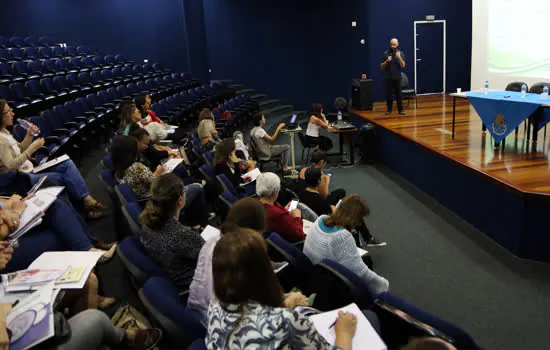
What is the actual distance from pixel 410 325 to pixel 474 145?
443 cm

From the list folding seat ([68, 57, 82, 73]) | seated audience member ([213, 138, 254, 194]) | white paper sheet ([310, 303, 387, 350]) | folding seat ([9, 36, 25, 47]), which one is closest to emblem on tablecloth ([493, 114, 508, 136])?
seated audience member ([213, 138, 254, 194])

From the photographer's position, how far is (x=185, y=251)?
7.59ft

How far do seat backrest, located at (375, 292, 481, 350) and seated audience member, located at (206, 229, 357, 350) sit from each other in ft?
1.92

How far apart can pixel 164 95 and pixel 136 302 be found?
7.20 meters

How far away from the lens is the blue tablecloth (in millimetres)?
5125

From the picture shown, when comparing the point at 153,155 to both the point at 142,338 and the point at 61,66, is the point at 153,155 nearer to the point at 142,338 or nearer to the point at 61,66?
the point at 142,338

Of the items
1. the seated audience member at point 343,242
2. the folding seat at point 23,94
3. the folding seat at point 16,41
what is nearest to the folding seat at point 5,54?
the folding seat at point 16,41

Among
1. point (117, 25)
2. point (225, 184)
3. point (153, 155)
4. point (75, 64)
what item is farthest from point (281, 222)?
point (117, 25)

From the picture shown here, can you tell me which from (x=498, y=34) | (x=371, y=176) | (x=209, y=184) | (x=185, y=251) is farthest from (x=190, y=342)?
(x=498, y=34)

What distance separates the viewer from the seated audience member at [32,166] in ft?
11.6

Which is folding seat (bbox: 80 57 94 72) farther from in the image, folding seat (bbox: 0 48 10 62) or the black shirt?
the black shirt

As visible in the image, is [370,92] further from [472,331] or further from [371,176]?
[472,331]

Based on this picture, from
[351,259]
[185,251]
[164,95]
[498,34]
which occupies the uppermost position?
[498,34]

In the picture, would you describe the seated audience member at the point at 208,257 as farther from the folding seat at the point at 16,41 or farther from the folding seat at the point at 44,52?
the folding seat at the point at 16,41
